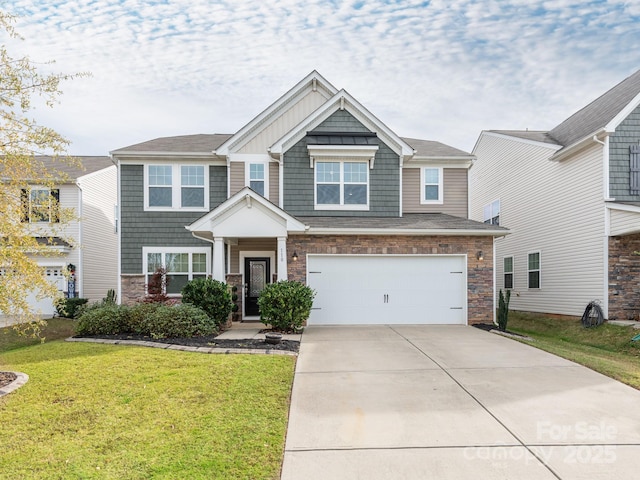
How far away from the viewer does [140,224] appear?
1512 cm

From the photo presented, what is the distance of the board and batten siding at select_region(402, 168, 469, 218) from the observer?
51.2 ft

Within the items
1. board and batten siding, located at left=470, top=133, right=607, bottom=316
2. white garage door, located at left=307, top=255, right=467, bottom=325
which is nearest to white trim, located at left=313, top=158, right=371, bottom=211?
white garage door, located at left=307, top=255, right=467, bottom=325

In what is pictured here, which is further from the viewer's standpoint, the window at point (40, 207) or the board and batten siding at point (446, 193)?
the board and batten siding at point (446, 193)

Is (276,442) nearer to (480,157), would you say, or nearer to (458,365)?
(458,365)

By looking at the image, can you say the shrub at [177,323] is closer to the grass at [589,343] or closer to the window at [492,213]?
the grass at [589,343]

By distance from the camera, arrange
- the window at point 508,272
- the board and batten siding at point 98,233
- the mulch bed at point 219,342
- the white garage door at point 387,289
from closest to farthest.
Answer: the mulch bed at point 219,342 < the white garage door at point 387,289 < the window at point 508,272 < the board and batten siding at point 98,233

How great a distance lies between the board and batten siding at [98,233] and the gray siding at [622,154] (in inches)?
777

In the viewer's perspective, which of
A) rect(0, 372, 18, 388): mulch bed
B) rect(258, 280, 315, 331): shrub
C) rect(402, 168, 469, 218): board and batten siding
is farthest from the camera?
rect(402, 168, 469, 218): board and batten siding

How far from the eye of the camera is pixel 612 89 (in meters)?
16.4

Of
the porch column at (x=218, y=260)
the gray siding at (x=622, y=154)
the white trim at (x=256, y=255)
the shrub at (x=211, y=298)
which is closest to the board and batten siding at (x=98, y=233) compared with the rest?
the white trim at (x=256, y=255)

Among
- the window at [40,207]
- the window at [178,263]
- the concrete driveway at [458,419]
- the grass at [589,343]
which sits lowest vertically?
the grass at [589,343]

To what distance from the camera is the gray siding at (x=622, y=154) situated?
43.4 ft

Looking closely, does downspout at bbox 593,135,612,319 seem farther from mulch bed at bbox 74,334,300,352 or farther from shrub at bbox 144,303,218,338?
shrub at bbox 144,303,218,338

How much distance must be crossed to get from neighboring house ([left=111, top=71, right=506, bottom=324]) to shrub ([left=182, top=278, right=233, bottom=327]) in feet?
1.99
